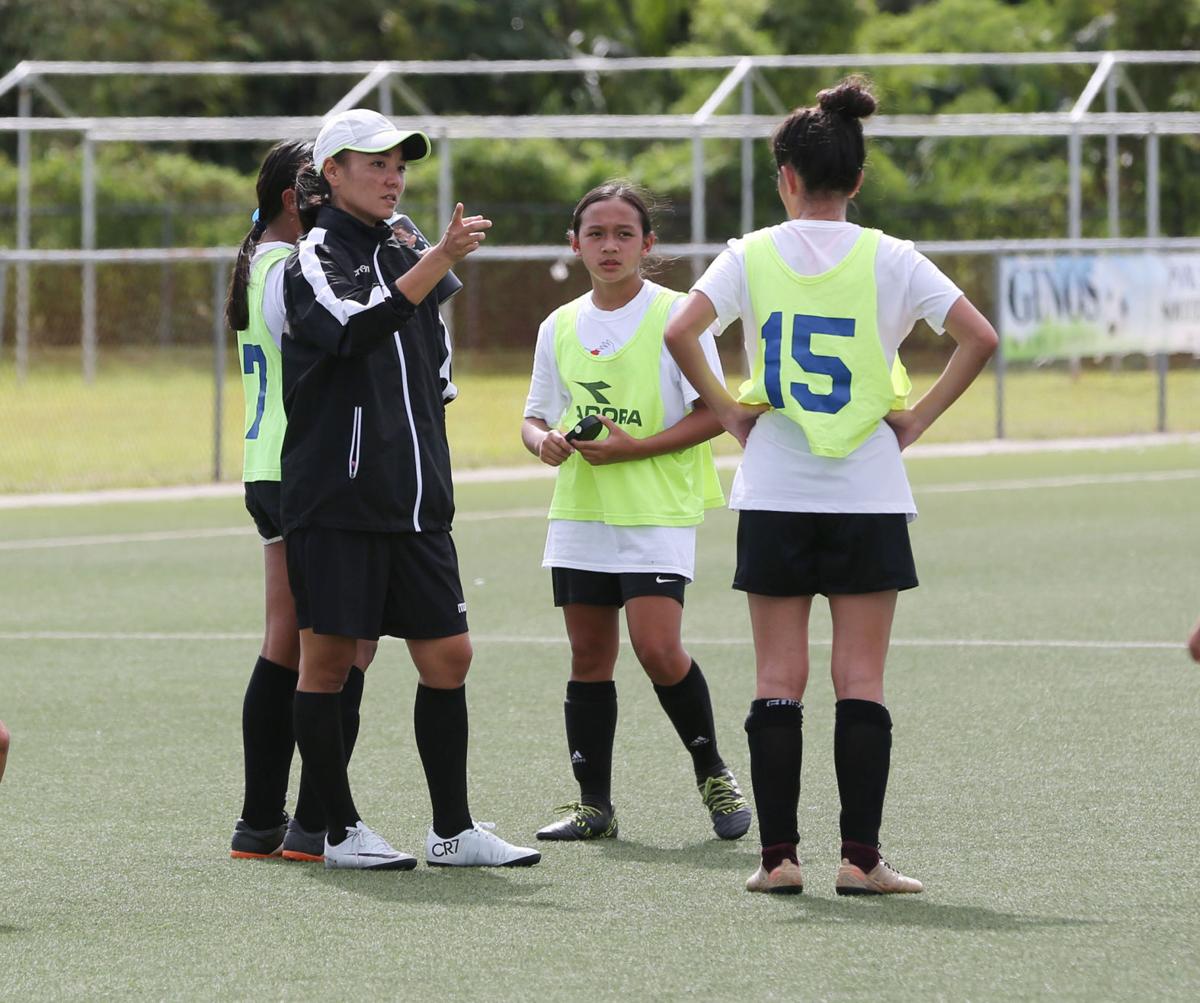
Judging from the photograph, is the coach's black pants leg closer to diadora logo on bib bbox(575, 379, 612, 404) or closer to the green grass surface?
diadora logo on bib bbox(575, 379, 612, 404)

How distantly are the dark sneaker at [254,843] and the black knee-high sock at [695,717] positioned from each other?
1.16 metres

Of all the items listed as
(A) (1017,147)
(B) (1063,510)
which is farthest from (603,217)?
(A) (1017,147)

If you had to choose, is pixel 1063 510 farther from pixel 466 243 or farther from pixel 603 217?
pixel 466 243

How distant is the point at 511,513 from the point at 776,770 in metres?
10.4

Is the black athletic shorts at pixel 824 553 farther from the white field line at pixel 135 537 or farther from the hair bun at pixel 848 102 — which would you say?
the white field line at pixel 135 537

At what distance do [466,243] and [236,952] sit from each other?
5.72ft

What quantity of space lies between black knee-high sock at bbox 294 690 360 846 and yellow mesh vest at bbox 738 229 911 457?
55.4 inches

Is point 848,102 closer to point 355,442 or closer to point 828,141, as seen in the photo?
point 828,141

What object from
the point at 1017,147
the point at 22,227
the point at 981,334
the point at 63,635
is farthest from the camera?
the point at 1017,147

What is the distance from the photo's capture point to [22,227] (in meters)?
30.4

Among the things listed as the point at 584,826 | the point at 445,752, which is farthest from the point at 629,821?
the point at 445,752

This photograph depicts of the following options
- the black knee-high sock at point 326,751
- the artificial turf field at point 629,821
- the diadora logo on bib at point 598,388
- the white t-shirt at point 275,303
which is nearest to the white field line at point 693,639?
the artificial turf field at point 629,821

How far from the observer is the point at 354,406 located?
5359mm

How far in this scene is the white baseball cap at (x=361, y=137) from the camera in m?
5.38
